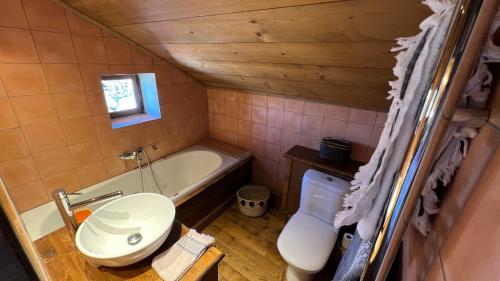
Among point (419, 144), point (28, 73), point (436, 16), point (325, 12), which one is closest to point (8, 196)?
point (419, 144)

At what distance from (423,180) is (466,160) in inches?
6.6

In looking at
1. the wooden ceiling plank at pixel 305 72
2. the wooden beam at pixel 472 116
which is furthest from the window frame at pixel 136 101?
the wooden beam at pixel 472 116

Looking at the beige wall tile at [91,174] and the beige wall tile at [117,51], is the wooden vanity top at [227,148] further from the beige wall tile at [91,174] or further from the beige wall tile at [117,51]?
the beige wall tile at [117,51]

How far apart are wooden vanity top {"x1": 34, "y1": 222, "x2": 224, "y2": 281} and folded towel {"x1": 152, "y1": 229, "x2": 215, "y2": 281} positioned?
0.08ft

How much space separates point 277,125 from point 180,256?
1.50 meters

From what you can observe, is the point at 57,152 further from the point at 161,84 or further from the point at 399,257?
the point at 399,257

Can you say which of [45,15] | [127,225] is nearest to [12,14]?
[45,15]

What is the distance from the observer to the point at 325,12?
0.80 metres

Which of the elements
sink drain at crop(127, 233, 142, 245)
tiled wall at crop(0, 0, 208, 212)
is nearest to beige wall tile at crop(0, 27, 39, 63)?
tiled wall at crop(0, 0, 208, 212)

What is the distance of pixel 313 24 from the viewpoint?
882 mm

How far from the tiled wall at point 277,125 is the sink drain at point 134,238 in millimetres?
1487

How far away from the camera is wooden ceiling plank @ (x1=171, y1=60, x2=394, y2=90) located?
45.6 inches

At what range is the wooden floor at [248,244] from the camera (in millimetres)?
1685

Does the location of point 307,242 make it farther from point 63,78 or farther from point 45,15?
point 45,15
